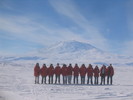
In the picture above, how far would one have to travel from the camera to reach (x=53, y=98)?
35.1 feet

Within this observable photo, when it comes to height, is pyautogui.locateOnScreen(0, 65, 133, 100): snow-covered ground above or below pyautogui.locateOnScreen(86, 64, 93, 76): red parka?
below

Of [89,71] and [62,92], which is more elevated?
[89,71]

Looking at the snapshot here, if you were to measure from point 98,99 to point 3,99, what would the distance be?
383 centimetres

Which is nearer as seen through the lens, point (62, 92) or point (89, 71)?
point (62, 92)

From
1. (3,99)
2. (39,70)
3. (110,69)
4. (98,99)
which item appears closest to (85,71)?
(110,69)

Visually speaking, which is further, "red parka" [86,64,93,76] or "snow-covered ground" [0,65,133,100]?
"red parka" [86,64,93,76]

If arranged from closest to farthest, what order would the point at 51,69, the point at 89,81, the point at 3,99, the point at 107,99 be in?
the point at 3,99
the point at 107,99
the point at 51,69
the point at 89,81

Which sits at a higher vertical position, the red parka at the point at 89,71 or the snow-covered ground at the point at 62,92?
the red parka at the point at 89,71

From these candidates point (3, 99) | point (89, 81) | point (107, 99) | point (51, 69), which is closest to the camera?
point (3, 99)

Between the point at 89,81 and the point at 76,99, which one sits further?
the point at 89,81

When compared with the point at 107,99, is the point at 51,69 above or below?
above

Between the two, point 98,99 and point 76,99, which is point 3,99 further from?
point 98,99

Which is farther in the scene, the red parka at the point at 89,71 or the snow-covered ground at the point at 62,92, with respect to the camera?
the red parka at the point at 89,71

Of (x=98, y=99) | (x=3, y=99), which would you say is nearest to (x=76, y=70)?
(x=98, y=99)
